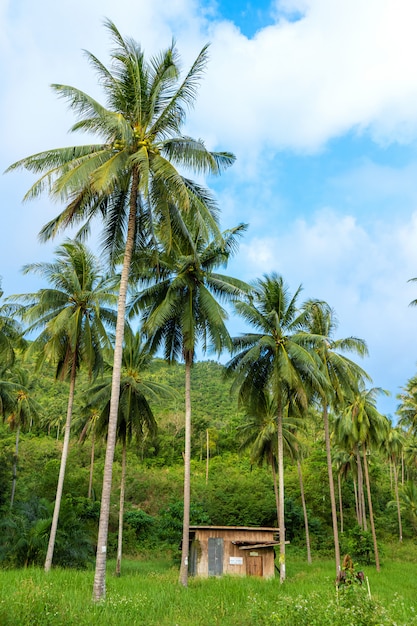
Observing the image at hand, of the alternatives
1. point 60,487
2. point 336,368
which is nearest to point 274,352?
point 336,368

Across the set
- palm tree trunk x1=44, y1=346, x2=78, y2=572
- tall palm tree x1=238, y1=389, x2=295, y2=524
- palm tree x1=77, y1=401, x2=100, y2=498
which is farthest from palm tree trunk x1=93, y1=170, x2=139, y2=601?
tall palm tree x1=238, y1=389, x2=295, y2=524

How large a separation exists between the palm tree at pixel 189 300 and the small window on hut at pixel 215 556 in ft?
28.1

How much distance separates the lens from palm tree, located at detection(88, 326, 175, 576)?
2764cm

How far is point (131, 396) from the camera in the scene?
91.6 ft

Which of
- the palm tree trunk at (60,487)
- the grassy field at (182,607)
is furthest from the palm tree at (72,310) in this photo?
the grassy field at (182,607)

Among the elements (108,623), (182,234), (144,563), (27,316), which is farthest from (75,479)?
(108,623)

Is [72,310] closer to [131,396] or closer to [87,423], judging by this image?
[131,396]

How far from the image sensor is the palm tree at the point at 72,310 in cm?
2275

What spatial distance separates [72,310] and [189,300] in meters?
5.69

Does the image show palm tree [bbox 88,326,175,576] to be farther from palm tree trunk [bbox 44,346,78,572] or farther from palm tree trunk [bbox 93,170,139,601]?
palm tree trunk [bbox 93,170,139,601]

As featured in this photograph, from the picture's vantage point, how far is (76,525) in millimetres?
27375

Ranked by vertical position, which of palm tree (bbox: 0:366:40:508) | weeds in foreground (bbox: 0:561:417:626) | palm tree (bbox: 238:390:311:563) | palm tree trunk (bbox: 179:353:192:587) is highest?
palm tree (bbox: 0:366:40:508)

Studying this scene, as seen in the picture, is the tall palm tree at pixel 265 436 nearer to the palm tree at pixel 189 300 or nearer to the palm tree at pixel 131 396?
the palm tree at pixel 131 396

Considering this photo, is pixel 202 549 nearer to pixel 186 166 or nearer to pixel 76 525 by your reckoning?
pixel 76 525
